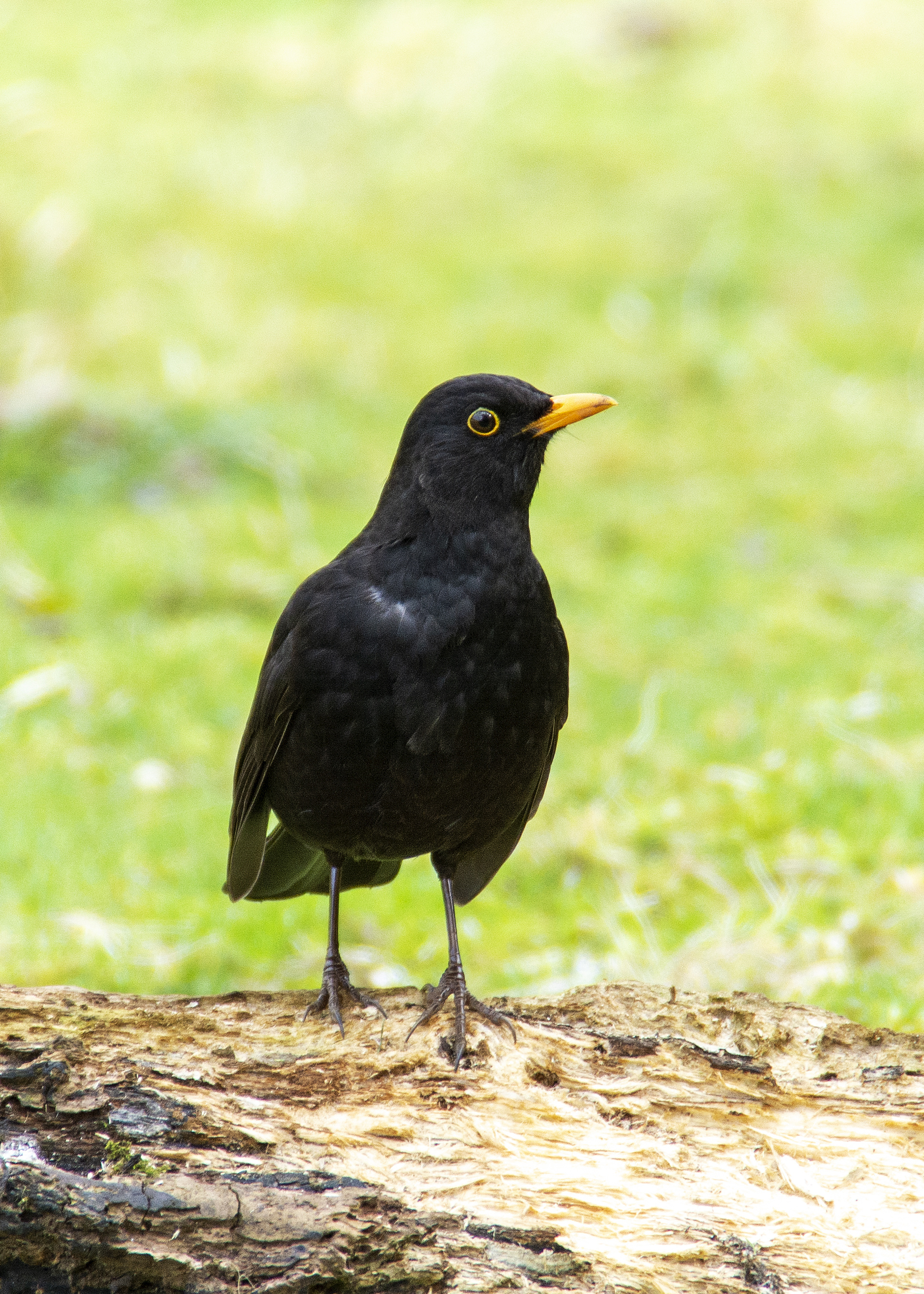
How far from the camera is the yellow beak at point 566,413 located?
3.97 m

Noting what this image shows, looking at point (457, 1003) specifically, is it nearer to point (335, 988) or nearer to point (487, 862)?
point (335, 988)

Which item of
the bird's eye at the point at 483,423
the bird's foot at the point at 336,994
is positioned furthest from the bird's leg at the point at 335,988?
the bird's eye at the point at 483,423

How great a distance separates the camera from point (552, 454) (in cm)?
961

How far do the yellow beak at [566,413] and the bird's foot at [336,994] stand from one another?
1547 mm

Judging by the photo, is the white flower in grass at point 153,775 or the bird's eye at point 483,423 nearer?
the bird's eye at point 483,423

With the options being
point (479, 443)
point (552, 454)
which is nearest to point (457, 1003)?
point (479, 443)

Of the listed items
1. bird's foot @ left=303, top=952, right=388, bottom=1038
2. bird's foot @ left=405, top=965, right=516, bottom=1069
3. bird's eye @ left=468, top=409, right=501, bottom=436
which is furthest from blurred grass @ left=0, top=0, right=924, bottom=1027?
bird's eye @ left=468, top=409, right=501, bottom=436

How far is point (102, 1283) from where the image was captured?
2717mm

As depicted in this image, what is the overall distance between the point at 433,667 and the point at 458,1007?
33.1 inches

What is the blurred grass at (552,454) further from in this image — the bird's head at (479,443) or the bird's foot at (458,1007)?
the bird's head at (479,443)

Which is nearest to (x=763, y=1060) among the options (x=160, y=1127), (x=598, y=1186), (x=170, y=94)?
(x=598, y=1186)

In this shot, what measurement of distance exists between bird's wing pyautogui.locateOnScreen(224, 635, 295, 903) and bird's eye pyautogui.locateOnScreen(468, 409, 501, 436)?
32.3 inches

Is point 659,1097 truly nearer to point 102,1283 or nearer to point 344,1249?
point 344,1249

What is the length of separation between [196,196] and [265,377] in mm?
2618
